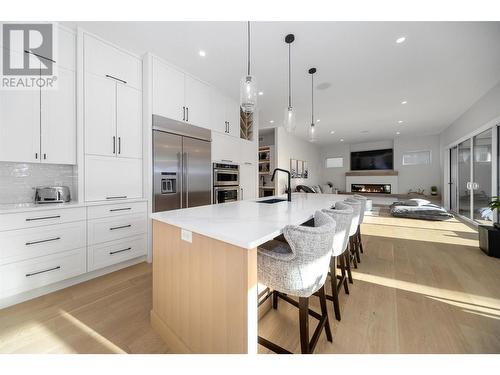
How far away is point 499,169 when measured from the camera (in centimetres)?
358

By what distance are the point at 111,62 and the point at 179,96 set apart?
851 millimetres

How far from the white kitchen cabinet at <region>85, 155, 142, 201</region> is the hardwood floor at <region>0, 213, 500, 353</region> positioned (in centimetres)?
93

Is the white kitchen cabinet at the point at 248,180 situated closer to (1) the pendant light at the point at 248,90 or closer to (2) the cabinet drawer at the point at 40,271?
(1) the pendant light at the point at 248,90

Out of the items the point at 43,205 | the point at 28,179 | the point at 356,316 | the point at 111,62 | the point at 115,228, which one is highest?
the point at 111,62

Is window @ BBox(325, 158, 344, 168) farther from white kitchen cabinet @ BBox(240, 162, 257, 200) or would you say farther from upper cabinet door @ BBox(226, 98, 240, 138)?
upper cabinet door @ BBox(226, 98, 240, 138)

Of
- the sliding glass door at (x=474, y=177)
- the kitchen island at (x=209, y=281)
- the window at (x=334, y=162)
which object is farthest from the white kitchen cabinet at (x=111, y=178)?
the window at (x=334, y=162)

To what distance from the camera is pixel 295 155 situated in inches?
296

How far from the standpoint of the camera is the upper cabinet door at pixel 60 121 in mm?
2070

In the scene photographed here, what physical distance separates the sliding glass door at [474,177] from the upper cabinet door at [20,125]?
22.6ft

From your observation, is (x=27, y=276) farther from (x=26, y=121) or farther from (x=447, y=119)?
(x=447, y=119)

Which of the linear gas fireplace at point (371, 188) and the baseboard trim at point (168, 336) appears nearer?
the baseboard trim at point (168, 336)

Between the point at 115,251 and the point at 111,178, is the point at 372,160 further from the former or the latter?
the point at 115,251

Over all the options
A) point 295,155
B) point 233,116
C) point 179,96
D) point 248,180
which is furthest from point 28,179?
point 295,155
